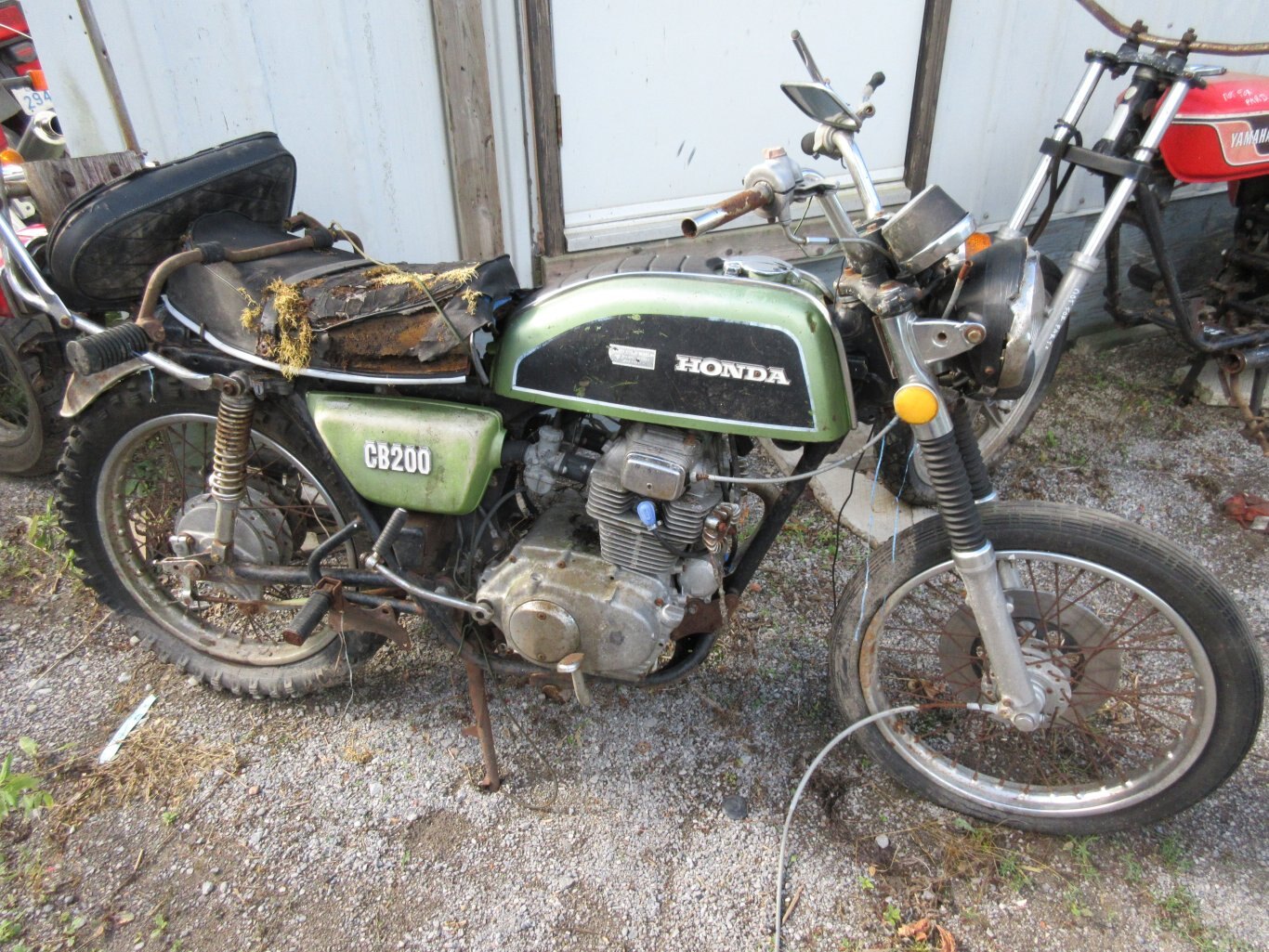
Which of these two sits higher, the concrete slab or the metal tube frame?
the metal tube frame

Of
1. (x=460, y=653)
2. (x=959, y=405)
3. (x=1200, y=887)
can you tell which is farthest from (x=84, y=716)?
(x=1200, y=887)

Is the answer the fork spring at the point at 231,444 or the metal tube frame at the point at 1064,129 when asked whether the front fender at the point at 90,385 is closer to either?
the fork spring at the point at 231,444

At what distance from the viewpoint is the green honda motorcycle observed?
1.63m

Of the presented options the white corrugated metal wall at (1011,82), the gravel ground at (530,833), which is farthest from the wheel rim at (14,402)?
the white corrugated metal wall at (1011,82)

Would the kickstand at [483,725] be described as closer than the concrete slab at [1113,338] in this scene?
Yes

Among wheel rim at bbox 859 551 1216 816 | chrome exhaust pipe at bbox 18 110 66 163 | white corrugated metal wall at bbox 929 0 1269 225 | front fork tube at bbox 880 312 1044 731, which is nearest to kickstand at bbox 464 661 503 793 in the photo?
wheel rim at bbox 859 551 1216 816

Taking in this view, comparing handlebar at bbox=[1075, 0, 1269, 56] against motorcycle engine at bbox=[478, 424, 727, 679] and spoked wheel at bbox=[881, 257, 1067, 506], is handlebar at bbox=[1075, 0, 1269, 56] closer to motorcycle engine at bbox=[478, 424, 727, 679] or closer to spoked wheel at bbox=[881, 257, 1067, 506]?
spoked wheel at bbox=[881, 257, 1067, 506]

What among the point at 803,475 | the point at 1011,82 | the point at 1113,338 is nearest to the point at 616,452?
the point at 803,475

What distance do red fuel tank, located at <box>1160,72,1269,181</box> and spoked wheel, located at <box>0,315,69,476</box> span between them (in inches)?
174

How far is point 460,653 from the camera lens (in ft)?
7.08

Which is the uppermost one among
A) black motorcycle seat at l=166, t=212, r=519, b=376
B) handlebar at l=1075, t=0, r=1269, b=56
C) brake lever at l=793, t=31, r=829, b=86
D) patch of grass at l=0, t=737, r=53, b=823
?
brake lever at l=793, t=31, r=829, b=86

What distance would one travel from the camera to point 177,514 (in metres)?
2.48

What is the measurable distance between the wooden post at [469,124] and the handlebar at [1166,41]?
1.98 metres

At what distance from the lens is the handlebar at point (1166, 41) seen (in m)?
2.56
